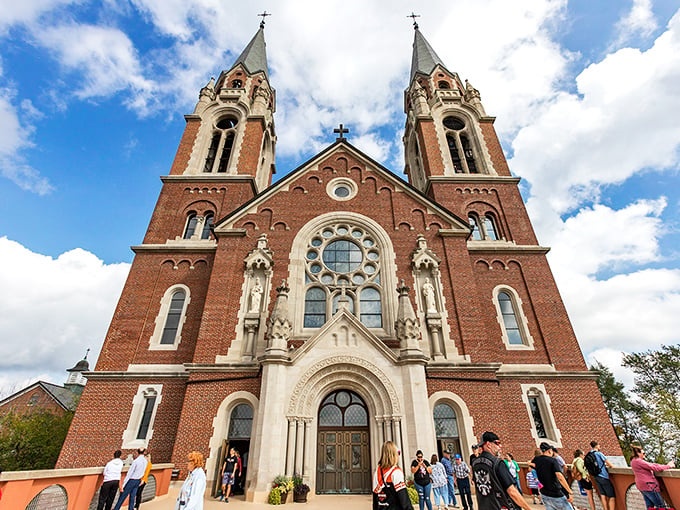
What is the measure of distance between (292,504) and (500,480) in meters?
7.84

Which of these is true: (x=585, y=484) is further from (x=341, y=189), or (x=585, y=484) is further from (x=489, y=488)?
(x=341, y=189)

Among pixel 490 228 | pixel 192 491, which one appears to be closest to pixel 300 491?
pixel 192 491

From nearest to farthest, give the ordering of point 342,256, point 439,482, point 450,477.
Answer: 1. point 439,482
2. point 450,477
3. point 342,256

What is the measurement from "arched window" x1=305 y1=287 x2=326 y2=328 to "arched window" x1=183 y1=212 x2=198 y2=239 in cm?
806

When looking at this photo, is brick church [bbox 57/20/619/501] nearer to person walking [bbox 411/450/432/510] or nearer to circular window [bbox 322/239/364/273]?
circular window [bbox 322/239/364/273]

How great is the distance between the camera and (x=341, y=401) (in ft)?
42.3

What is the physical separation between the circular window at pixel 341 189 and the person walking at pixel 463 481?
1305 cm

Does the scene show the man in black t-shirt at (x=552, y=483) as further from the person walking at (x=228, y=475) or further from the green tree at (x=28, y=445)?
the green tree at (x=28, y=445)

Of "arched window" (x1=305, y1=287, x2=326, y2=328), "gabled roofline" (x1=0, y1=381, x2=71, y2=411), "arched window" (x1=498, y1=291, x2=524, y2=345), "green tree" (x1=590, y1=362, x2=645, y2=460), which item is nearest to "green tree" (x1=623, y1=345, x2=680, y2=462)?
"green tree" (x1=590, y1=362, x2=645, y2=460)

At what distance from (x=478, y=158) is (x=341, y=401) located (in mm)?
17788

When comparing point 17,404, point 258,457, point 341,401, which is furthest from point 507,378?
point 17,404

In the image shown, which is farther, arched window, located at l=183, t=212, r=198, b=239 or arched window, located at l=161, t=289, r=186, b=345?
arched window, located at l=183, t=212, r=198, b=239

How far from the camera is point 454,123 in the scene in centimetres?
2631

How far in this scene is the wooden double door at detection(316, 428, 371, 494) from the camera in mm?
11516
